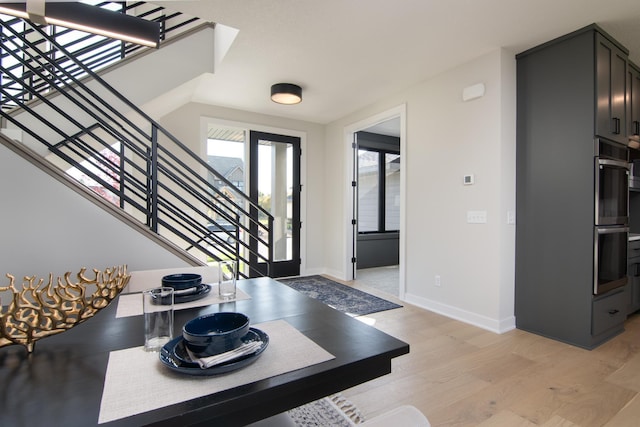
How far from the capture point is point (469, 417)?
1.73 metres

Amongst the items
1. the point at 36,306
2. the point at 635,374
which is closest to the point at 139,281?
the point at 36,306

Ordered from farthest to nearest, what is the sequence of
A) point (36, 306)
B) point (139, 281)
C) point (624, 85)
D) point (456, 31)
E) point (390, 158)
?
1. point (390, 158)
2. point (624, 85)
3. point (456, 31)
4. point (139, 281)
5. point (36, 306)

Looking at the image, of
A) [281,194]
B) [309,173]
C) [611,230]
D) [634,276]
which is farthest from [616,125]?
[281,194]

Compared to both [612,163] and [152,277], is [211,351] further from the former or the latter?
[612,163]

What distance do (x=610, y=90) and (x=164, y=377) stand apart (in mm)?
3759

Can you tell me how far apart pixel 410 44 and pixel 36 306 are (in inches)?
124

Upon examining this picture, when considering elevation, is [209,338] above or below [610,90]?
below

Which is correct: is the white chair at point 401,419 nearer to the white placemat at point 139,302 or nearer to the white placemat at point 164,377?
the white placemat at point 164,377

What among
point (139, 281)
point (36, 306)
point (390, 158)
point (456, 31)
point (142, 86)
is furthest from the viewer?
point (390, 158)

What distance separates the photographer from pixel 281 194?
5258 millimetres

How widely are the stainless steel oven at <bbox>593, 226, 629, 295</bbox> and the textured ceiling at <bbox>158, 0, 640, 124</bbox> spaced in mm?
1719

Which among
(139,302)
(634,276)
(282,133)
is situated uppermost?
(282,133)

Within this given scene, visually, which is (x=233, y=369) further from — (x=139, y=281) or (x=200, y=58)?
(x=200, y=58)

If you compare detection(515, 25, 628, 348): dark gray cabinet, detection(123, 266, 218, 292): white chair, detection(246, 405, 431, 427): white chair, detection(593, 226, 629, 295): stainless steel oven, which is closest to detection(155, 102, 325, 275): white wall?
detection(515, 25, 628, 348): dark gray cabinet
